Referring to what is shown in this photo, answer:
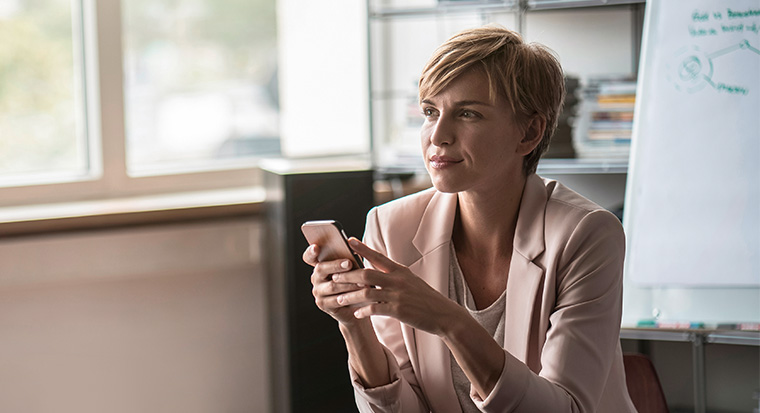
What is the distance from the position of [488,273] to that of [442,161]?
264mm

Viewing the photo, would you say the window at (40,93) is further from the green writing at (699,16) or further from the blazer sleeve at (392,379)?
the green writing at (699,16)

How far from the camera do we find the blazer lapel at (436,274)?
5.10 ft

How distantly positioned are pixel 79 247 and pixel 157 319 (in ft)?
1.27

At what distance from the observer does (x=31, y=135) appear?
2.89m

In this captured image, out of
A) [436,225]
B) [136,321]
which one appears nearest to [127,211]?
[136,321]

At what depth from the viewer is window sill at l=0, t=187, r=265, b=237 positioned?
262 cm

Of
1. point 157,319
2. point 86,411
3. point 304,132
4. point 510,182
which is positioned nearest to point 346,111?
point 304,132

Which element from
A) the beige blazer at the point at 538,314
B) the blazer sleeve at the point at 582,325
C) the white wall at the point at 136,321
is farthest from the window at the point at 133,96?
the blazer sleeve at the point at 582,325

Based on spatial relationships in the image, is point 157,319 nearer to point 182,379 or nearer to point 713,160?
point 182,379

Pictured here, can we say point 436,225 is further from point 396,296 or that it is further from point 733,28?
point 733,28

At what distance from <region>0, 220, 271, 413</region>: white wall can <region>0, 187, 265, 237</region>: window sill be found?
4 cm

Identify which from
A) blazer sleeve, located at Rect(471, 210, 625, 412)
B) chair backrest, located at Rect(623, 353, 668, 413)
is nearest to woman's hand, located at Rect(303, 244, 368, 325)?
blazer sleeve, located at Rect(471, 210, 625, 412)

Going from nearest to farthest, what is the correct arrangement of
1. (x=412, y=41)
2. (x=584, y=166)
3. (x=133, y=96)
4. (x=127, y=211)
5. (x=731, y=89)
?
(x=731, y=89) < (x=584, y=166) < (x=127, y=211) < (x=133, y=96) < (x=412, y=41)

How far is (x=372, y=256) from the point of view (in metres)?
1.32
